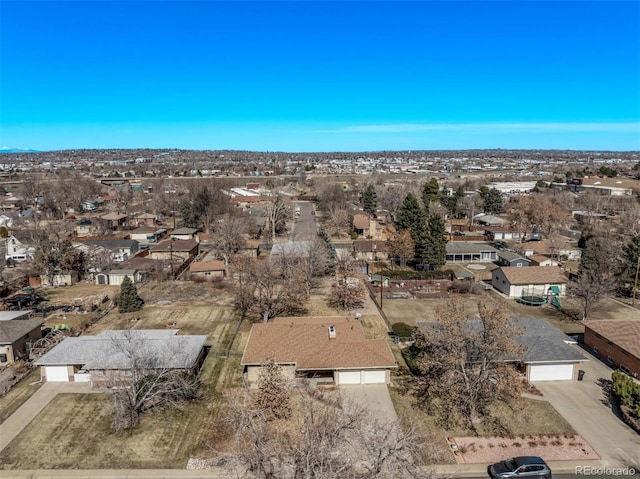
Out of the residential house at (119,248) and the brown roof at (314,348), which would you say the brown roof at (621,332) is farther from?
the residential house at (119,248)

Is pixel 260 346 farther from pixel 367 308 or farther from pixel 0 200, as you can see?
pixel 0 200

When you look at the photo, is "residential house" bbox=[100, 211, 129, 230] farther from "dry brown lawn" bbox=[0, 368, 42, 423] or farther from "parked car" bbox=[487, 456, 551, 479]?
"parked car" bbox=[487, 456, 551, 479]

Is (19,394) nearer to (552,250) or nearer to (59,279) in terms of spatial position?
(59,279)

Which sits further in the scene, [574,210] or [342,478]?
[574,210]

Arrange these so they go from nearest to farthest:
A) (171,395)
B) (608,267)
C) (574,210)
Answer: (171,395) → (608,267) → (574,210)

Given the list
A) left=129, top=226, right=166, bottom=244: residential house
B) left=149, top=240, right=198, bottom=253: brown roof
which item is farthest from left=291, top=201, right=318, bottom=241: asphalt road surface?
left=129, top=226, right=166, bottom=244: residential house

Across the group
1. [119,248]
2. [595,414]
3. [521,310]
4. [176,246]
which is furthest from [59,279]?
[595,414]

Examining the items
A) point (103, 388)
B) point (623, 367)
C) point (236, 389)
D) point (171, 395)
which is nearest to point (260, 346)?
point (236, 389)

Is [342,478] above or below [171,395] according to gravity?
above
